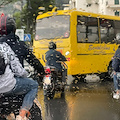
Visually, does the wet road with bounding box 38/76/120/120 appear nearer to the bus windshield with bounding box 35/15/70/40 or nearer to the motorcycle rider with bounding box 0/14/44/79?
the motorcycle rider with bounding box 0/14/44/79

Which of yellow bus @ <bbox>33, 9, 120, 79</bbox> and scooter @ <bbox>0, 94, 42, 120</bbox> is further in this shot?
yellow bus @ <bbox>33, 9, 120, 79</bbox>

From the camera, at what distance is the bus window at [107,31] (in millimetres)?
13523

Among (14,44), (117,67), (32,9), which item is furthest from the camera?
(32,9)

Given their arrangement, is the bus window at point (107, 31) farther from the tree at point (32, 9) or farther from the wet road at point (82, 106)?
the tree at point (32, 9)

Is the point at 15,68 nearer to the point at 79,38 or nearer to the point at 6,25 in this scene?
the point at 6,25

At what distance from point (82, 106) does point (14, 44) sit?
158 inches

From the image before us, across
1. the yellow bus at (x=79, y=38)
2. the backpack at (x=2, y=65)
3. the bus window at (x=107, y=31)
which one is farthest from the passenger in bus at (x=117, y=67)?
the bus window at (x=107, y=31)

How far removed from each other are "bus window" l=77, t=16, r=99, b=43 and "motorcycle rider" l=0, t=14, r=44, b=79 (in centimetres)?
890

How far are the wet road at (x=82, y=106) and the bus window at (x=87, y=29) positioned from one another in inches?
151

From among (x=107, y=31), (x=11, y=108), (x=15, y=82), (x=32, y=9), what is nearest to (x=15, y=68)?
(x=15, y=82)

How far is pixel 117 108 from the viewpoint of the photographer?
6.61m

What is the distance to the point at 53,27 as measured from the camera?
12.3m

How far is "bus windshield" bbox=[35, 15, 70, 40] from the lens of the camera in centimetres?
1195

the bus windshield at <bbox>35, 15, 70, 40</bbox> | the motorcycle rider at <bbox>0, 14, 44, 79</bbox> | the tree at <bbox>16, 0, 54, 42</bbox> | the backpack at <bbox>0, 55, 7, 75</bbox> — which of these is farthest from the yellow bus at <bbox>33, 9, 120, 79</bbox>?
the tree at <bbox>16, 0, 54, 42</bbox>
